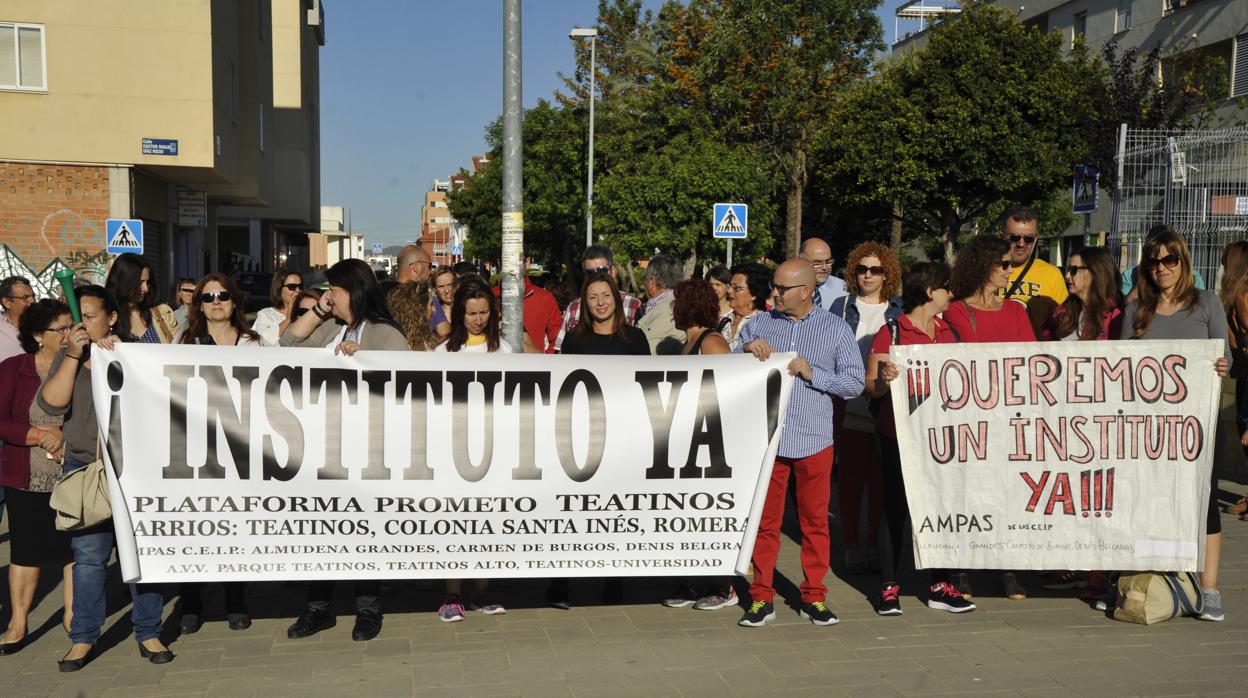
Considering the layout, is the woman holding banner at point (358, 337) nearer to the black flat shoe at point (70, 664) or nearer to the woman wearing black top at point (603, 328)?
the black flat shoe at point (70, 664)

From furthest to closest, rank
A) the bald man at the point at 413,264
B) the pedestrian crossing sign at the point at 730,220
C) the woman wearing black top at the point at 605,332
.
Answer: the pedestrian crossing sign at the point at 730,220 < the bald man at the point at 413,264 < the woman wearing black top at the point at 605,332

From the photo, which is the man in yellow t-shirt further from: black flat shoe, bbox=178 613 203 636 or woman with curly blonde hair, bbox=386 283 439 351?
black flat shoe, bbox=178 613 203 636

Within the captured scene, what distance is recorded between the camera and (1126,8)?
36.6 metres

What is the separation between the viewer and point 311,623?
5.58m

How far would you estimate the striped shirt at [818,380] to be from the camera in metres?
5.60

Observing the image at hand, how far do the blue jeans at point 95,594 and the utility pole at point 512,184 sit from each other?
4.10 meters

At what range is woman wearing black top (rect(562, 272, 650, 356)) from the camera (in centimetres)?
622

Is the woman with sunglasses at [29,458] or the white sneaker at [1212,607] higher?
the woman with sunglasses at [29,458]

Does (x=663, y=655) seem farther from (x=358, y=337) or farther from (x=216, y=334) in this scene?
(x=216, y=334)

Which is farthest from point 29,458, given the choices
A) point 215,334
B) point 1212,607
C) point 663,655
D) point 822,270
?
point 1212,607

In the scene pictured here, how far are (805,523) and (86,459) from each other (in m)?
3.45

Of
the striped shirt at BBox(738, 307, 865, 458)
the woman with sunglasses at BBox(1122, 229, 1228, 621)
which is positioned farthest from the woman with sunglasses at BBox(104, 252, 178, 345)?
the woman with sunglasses at BBox(1122, 229, 1228, 621)

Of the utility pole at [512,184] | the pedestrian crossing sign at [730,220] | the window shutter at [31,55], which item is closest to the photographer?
the utility pole at [512,184]

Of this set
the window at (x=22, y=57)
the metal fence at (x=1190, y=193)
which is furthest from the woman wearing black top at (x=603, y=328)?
the window at (x=22, y=57)
